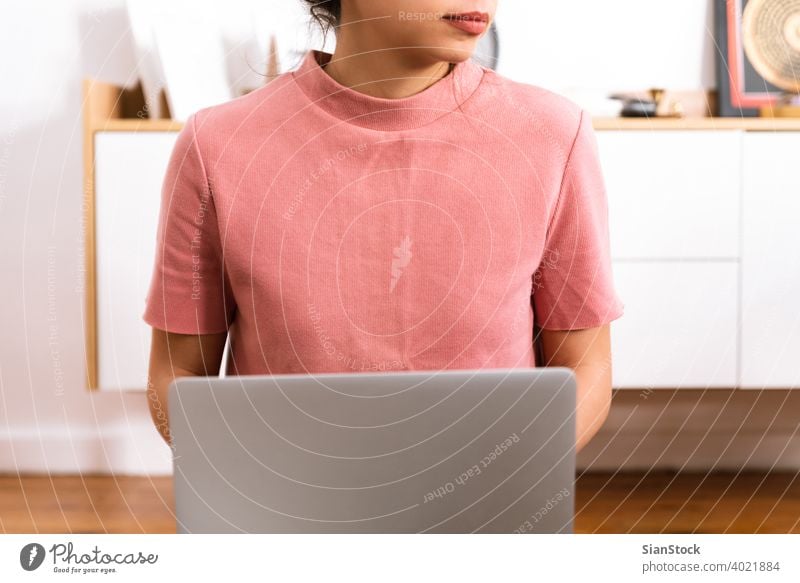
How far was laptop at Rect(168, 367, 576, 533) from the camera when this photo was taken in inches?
16.7

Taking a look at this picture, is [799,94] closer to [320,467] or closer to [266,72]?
[266,72]

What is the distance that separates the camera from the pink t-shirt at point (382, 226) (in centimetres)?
60

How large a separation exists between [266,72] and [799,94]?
0.74m

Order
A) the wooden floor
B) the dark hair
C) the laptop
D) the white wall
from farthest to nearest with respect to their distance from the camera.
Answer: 1. the white wall
2. the wooden floor
3. the dark hair
4. the laptop

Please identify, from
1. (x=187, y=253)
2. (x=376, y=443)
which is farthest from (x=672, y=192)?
(x=376, y=443)

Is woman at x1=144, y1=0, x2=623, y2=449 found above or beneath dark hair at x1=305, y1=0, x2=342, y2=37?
beneath

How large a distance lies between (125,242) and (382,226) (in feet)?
2.56

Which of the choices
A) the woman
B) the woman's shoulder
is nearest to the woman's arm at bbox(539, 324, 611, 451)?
the woman

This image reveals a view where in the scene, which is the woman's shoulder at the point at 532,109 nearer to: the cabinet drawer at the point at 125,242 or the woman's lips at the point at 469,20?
the woman's lips at the point at 469,20

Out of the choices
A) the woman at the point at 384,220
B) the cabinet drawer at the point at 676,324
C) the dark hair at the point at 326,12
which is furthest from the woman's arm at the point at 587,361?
the cabinet drawer at the point at 676,324

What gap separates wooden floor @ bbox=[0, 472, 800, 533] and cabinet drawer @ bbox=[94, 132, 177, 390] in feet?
0.57

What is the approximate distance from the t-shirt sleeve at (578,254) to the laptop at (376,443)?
19cm

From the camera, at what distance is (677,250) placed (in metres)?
1.28

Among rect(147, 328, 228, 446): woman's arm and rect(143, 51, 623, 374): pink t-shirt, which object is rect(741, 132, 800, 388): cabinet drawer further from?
rect(147, 328, 228, 446): woman's arm
